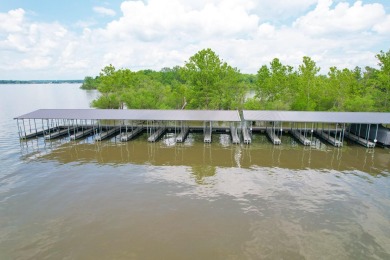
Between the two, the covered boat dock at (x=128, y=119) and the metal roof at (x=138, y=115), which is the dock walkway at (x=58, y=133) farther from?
the metal roof at (x=138, y=115)

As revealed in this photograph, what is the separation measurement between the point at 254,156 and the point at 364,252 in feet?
42.0

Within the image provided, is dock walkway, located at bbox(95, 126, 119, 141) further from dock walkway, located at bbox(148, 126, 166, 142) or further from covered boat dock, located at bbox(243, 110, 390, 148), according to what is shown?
covered boat dock, located at bbox(243, 110, 390, 148)

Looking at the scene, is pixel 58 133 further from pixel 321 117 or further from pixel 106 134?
pixel 321 117

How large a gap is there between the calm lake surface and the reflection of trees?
77 mm

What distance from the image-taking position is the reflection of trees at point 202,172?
59.2ft

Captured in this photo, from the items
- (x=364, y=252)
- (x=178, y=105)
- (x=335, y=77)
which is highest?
(x=335, y=77)

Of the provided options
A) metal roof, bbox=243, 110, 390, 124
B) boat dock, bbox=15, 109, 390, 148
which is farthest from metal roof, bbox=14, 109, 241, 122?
metal roof, bbox=243, 110, 390, 124

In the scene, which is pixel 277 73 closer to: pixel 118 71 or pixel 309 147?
pixel 309 147

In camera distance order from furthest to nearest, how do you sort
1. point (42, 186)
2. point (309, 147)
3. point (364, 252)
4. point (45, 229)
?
1. point (309, 147)
2. point (42, 186)
3. point (45, 229)
4. point (364, 252)

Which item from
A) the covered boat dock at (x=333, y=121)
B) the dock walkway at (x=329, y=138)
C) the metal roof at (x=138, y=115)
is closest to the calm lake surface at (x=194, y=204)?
the dock walkway at (x=329, y=138)

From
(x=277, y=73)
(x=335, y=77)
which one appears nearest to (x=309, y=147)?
(x=277, y=73)

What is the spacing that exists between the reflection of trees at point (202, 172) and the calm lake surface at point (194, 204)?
0.08 m

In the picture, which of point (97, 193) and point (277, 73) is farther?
point (277, 73)

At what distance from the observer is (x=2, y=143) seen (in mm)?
27016
